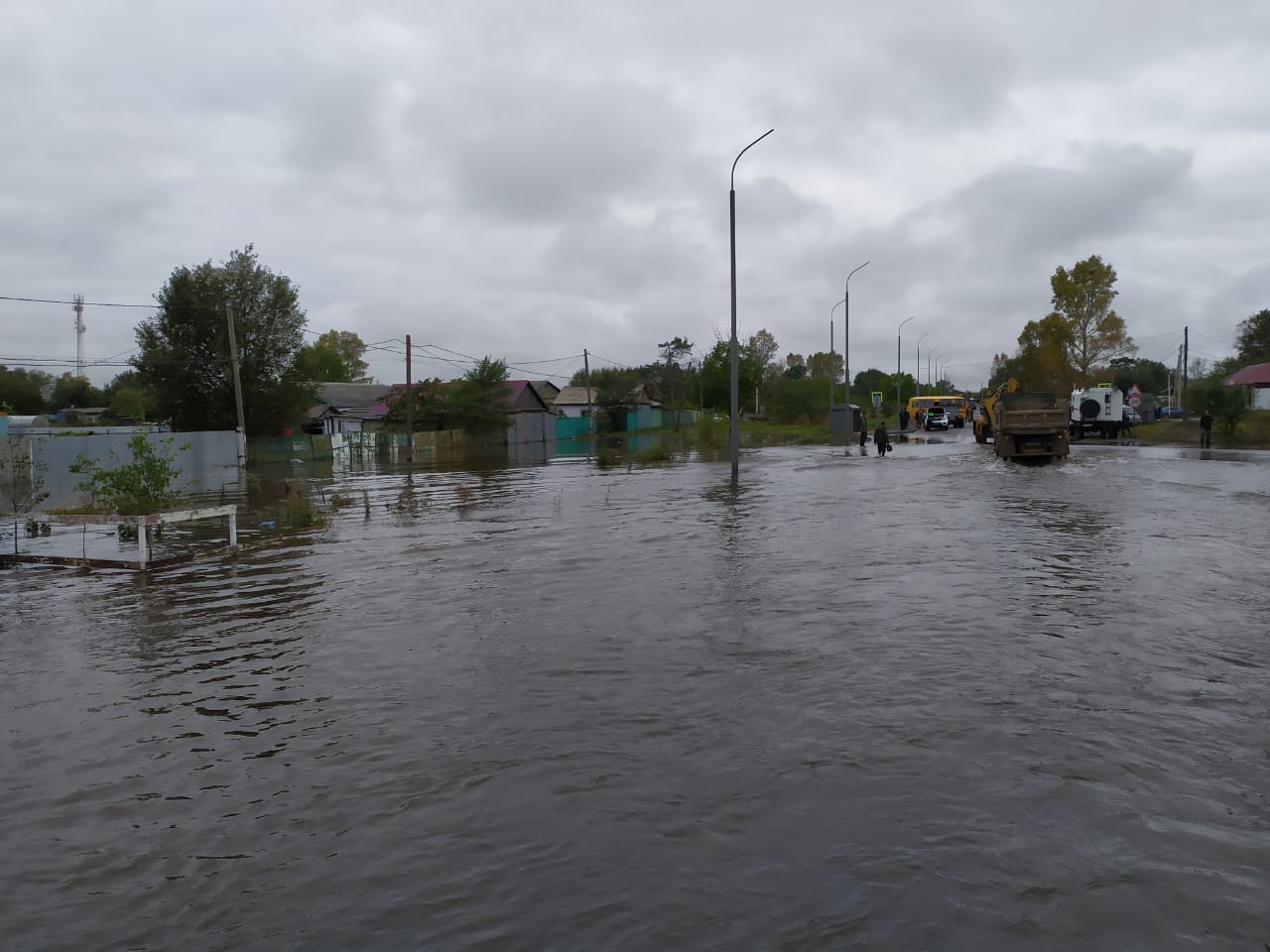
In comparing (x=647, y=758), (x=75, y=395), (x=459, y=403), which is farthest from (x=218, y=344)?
(x=647, y=758)

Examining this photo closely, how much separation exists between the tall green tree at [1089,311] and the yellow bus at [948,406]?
1457cm

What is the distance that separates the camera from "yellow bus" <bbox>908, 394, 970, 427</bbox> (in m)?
76.9

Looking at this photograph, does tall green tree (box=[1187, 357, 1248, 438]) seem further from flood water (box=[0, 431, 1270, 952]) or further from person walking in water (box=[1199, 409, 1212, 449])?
flood water (box=[0, 431, 1270, 952])

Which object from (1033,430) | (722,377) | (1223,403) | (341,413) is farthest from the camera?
(722,377)

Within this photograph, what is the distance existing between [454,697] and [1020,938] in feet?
14.3

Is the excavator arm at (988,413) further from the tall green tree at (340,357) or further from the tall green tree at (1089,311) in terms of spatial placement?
the tall green tree at (340,357)

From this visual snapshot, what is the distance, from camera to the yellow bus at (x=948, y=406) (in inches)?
3029

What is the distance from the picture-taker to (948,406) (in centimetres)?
8112

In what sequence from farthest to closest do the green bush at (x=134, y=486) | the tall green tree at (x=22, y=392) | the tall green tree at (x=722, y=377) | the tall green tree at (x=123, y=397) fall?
the tall green tree at (x=722, y=377)
the tall green tree at (x=22, y=392)
the tall green tree at (x=123, y=397)
the green bush at (x=134, y=486)

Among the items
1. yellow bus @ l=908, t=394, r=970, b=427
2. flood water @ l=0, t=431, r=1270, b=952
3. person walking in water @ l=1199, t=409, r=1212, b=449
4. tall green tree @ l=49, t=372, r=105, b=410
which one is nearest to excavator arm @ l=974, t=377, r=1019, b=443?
person walking in water @ l=1199, t=409, r=1212, b=449

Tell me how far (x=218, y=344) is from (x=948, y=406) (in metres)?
57.9

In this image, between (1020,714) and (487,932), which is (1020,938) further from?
(1020,714)

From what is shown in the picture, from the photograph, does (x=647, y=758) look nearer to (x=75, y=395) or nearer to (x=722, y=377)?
(x=722, y=377)

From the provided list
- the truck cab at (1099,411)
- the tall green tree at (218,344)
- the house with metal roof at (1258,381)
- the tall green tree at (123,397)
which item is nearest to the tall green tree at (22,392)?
the tall green tree at (123,397)
